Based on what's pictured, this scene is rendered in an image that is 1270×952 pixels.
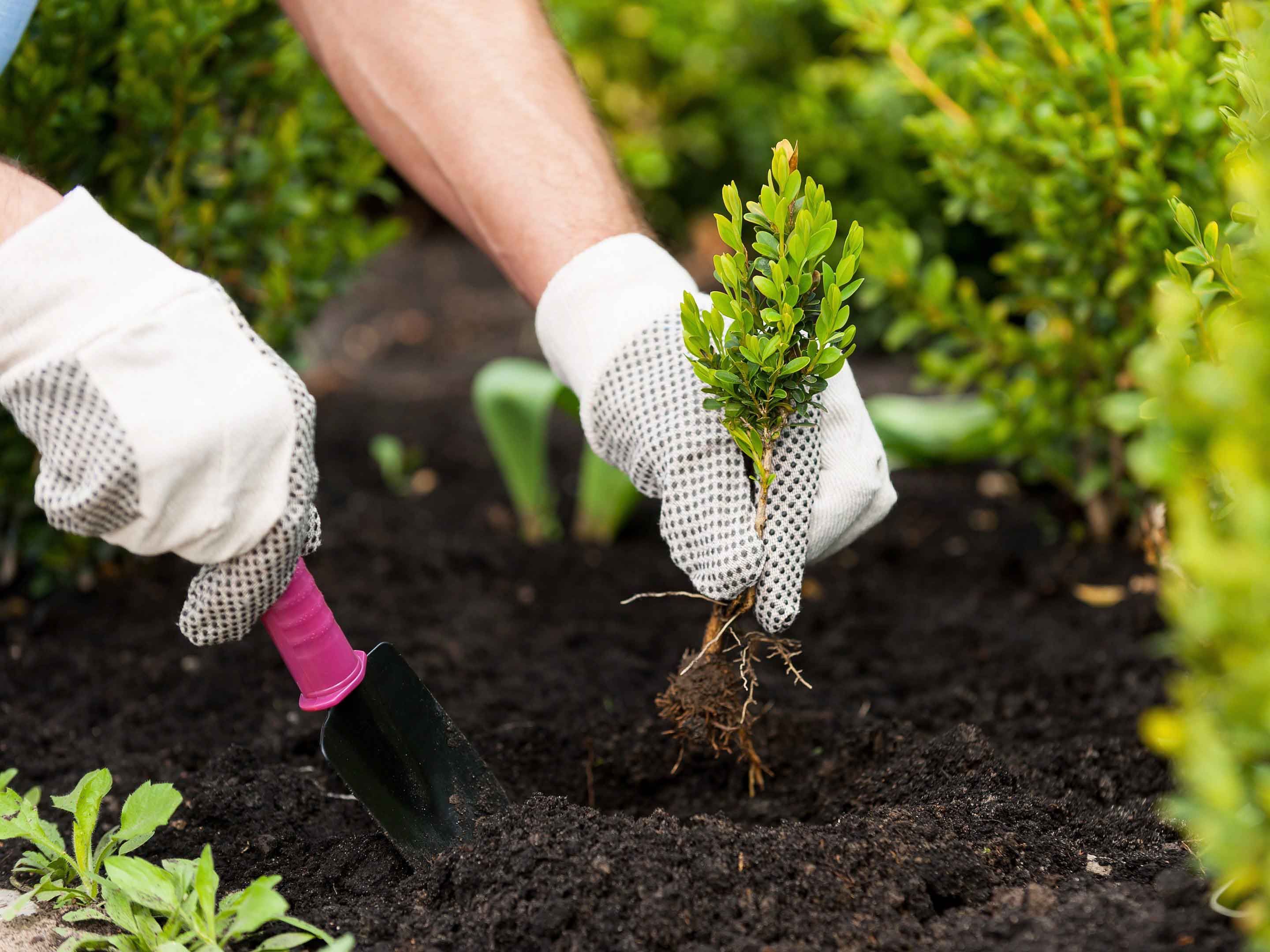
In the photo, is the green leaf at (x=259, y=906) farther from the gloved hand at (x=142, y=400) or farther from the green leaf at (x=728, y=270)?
the green leaf at (x=728, y=270)

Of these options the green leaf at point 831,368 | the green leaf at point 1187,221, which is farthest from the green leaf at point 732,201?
the green leaf at point 1187,221

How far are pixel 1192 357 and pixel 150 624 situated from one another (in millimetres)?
1879

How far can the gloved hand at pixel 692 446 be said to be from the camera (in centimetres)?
138

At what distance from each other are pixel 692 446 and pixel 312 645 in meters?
0.52

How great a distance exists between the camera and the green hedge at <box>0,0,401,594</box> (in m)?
2.01

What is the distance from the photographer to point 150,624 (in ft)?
7.34

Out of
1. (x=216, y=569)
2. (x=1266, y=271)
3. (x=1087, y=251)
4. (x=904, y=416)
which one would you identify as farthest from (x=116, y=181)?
(x=1266, y=271)

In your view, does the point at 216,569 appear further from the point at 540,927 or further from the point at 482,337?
the point at 482,337

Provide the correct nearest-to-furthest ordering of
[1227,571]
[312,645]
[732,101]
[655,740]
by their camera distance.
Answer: [1227,571] < [312,645] < [655,740] < [732,101]

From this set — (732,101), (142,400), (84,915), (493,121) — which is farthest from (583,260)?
(732,101)

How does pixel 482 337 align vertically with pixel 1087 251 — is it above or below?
below

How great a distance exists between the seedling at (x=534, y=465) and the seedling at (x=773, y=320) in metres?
1.18

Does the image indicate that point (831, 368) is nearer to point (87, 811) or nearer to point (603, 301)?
point (603, 301)

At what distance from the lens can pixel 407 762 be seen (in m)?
1.46
